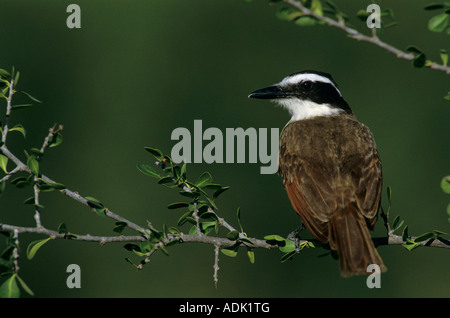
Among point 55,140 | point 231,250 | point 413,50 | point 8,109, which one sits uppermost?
point 413,50

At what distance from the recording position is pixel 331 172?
211 inches

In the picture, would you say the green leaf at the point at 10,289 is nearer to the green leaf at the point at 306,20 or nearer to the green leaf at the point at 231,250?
the green leaf at the point at 231,250

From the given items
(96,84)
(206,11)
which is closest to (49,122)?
(96,84)

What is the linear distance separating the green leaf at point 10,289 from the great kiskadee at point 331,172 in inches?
81.6

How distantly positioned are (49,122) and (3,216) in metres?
1.93

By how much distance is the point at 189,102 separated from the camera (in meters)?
12.0

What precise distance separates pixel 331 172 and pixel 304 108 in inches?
60.5

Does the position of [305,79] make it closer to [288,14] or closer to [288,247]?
[288,247]

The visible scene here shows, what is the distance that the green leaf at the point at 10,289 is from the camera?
367cm

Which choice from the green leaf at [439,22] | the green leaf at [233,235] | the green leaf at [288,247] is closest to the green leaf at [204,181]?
the green leaf at [233,235]

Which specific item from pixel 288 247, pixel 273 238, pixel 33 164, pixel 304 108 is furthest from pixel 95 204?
pixel 304 108

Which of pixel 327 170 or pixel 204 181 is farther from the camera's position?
pixel 327 170

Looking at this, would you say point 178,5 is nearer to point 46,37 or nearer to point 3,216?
point 46,37

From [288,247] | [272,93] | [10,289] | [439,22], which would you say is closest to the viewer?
[439,22]
